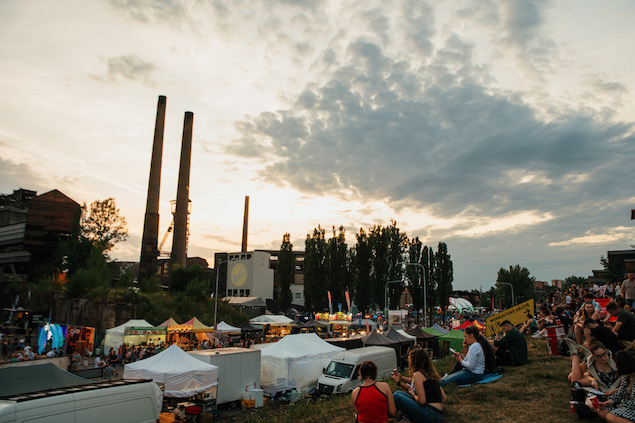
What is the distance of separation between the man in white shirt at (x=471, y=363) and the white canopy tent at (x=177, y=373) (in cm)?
1087

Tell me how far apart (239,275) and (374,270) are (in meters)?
41.9

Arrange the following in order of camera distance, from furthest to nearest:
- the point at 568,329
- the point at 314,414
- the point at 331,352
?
the point at 331,352 < the point at 568,329 < the point at 314,414

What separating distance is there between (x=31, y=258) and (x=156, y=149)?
2613cm

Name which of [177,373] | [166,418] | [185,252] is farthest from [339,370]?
[185,252]

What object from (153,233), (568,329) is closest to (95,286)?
(153,233)

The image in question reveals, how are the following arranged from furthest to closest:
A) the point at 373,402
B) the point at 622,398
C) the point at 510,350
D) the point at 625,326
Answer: the point at 510,350 → the point at 625,326 → the point at 622,398 → the point at 373,402

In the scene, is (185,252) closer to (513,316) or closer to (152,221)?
(152,221)

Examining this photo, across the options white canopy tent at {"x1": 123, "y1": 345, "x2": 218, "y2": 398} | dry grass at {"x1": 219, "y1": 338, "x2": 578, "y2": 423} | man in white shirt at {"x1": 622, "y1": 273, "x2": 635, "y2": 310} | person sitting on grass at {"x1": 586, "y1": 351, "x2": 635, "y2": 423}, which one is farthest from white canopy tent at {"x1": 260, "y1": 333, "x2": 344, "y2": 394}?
person sitting on grass at {"x1": 586, "y1": 351, "x2": 635, "y2": 423}

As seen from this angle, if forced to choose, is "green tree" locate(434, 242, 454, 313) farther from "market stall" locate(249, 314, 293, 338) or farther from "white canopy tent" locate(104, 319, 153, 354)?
"white canopy tent" locate(104, 319, 153, 354)

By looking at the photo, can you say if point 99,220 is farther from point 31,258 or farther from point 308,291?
point 308,291

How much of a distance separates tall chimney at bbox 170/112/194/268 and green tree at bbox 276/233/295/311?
1819 centimetres

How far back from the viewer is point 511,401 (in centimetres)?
845

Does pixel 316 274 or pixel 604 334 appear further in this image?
pixel 316 274

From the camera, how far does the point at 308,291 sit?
57875mm
